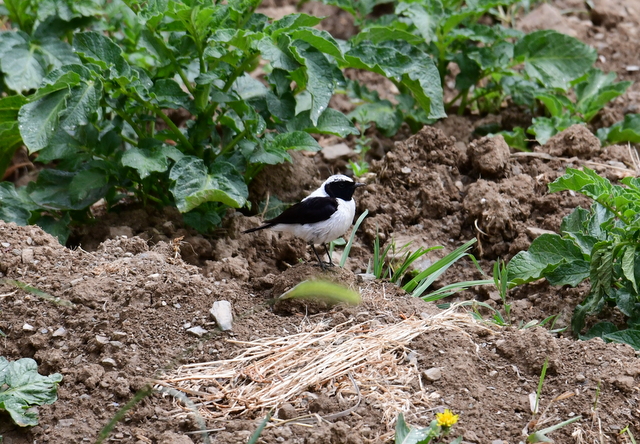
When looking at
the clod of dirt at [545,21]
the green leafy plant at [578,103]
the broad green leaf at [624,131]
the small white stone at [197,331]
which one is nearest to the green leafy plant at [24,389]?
the small white stone at [197,331]

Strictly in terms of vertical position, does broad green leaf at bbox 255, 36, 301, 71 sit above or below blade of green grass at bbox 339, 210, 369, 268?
above

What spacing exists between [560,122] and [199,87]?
8.52ft

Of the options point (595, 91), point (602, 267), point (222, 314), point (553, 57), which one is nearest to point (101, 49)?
point (222, 314)

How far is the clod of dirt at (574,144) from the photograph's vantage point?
4.88 meters

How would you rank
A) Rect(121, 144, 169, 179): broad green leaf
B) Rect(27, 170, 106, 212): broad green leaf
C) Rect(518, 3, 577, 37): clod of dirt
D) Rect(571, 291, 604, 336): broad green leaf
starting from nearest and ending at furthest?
Rect(571, 291, 604, 336): broad green leaf, Rect(121, 144, 169, 179): broad green leaf, Rect(27, 170, 106, 212): broad green leaf, Rect(518, 3, 577, 37): clod of dirt

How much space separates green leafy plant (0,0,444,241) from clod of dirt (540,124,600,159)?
99 cm

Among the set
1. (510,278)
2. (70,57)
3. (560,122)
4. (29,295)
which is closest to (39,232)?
(29,295)

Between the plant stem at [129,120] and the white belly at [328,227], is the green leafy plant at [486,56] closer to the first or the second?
the white belly at [328,227]

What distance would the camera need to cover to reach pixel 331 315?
141 inches

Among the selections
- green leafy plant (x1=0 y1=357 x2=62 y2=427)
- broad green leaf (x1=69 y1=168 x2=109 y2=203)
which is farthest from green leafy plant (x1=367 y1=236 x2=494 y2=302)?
green leafy plant (x1=0 y1=357 x2=62 y2=427)

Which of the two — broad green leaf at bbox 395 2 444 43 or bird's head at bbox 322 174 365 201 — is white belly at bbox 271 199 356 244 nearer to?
bird's head at bbox 322 174 365 201

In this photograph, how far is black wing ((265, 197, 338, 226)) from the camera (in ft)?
13.3

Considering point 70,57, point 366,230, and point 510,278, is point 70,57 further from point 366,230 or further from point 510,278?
point 510,278

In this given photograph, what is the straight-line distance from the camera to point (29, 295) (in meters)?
3.49
